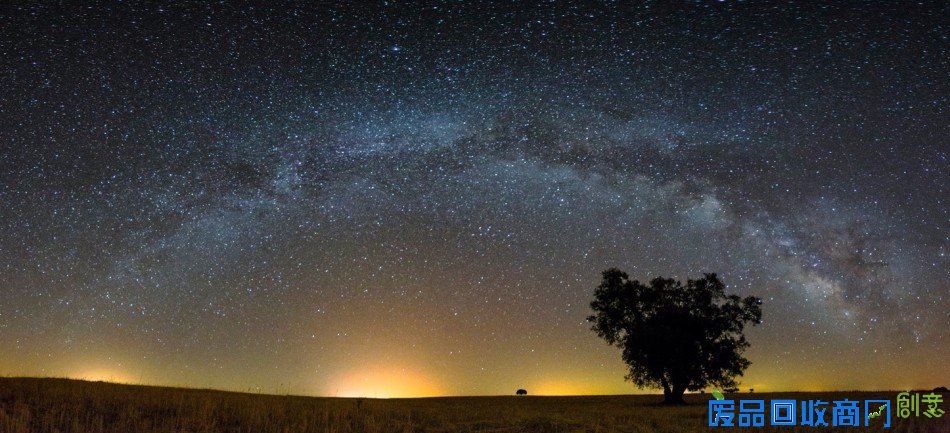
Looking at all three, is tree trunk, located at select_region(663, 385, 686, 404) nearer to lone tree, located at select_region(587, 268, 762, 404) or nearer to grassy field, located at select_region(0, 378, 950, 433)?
lone tree, located at select_region(587, 268, 762, 404)

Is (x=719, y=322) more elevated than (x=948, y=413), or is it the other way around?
(x=719, y=322)

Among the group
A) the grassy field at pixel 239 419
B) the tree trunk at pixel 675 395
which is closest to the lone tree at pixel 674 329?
the tree trunk at pixel 675 395

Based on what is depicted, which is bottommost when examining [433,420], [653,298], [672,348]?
[433,420]

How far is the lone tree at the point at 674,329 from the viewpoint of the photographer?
120 feet

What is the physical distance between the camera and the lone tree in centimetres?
3644

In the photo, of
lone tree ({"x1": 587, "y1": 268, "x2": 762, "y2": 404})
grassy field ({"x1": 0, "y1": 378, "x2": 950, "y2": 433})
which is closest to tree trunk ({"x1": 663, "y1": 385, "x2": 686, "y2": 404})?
lone tree ({"x1": 587, "y1": 268, "x2": 762, "y2": 404})

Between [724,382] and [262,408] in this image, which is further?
[724,382]

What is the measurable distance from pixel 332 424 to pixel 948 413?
54.6ft

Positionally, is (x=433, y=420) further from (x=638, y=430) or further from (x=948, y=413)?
(x=948, y=413)

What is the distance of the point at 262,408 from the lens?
16703 mm

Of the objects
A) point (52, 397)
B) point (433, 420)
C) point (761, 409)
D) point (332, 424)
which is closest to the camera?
point (332, 424)

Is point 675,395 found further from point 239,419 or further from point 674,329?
point 239,419

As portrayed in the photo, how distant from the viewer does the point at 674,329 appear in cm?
3675

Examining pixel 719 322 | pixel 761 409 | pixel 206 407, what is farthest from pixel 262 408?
pixel 719 322
